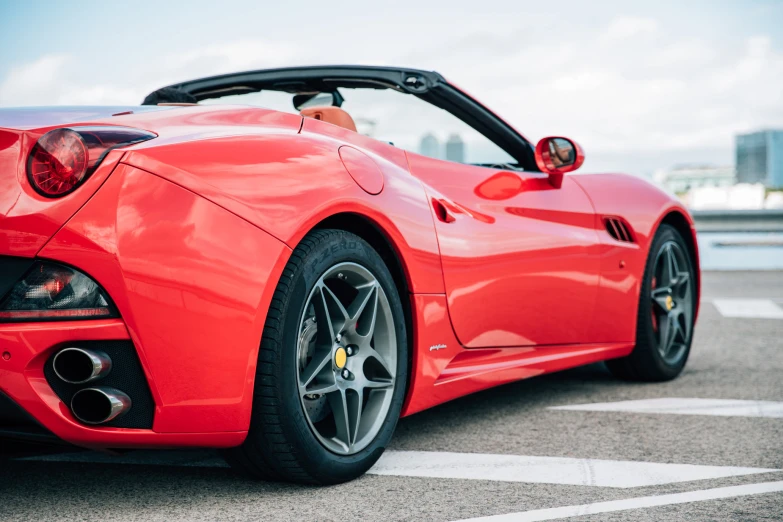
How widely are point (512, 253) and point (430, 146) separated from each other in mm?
558

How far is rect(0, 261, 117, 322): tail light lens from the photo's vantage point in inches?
88.8

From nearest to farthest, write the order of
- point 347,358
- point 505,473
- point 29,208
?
point 29,208 → point 347,358 → point 505,473

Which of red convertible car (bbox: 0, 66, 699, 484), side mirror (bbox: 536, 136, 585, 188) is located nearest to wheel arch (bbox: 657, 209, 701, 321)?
red convertible car (bbox: 0, 66, 699, 484)

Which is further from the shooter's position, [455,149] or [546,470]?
[455,149]

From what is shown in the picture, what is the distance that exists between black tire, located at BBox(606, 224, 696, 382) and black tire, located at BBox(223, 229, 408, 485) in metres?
2.24

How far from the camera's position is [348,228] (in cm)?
301

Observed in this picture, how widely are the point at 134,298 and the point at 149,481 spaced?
89cm

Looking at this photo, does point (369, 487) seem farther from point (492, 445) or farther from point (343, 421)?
point (492, 445)

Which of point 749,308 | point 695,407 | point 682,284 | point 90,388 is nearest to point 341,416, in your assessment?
point 90,388

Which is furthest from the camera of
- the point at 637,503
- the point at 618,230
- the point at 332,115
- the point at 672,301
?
the point at 672,301

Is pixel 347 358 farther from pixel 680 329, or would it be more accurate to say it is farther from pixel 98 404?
pixel 680 329

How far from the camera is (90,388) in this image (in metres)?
2.32

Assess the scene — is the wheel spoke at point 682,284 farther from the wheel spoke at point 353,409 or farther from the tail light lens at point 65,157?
the tail light lens at point 65,157

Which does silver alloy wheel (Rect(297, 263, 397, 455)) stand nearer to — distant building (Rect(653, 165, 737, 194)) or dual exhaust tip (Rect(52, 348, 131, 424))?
dual exhaust tip (Rect(52, 348, 131, 424))
